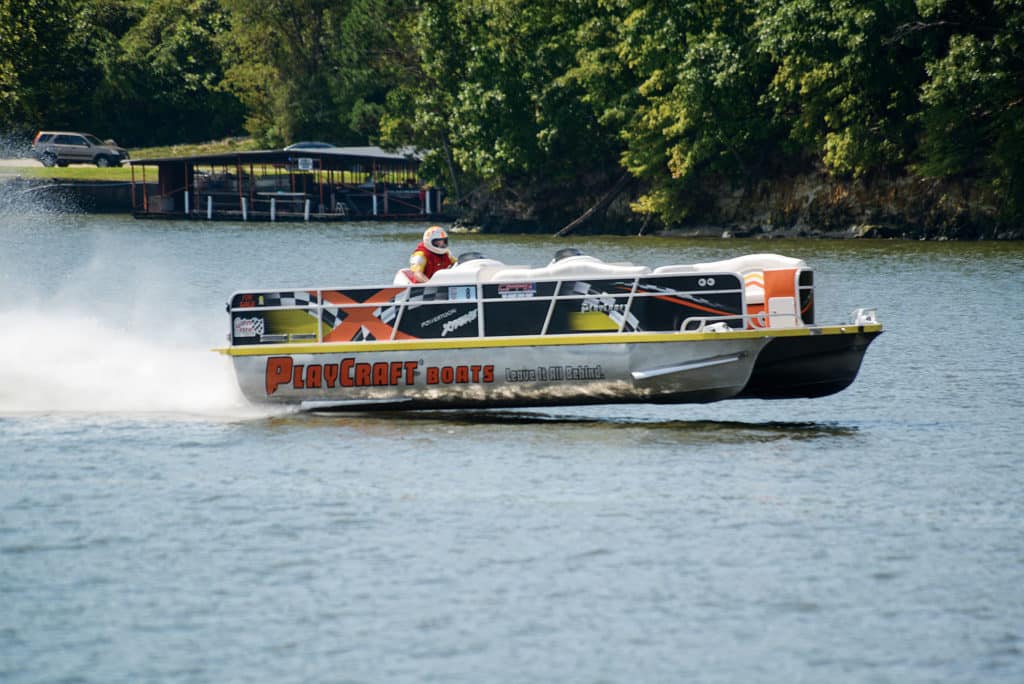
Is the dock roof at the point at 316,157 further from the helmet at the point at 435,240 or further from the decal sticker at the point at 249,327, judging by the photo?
the decal sticker at the point at 249,327

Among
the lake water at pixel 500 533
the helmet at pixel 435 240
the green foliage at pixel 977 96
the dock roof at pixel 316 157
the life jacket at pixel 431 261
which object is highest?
the green foliage at pixel 977 96

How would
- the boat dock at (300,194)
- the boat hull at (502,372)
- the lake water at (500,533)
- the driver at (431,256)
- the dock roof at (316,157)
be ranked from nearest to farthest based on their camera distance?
the lake water at (500,533) < the boat hull at (502,372) < the driver at (431,256) < the dock roof at (316,157) < the boat dock at (300,194)

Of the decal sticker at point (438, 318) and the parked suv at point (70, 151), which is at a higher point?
the parked suv at point (70, 151)

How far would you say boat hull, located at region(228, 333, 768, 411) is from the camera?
18.8 metres

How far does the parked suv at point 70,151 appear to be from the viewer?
95.6m

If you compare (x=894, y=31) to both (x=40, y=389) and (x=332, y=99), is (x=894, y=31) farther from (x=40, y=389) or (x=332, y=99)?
(x=332, y=99)

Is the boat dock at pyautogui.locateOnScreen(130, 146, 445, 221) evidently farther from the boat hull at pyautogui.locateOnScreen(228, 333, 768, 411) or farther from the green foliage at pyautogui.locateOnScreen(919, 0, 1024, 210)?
the boat hull at pyautogui.locateOnScreen(228, 333, 768, 411)

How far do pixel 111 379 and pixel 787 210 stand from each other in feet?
158

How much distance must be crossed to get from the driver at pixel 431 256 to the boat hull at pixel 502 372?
1399 mm

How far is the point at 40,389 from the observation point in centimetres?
2181

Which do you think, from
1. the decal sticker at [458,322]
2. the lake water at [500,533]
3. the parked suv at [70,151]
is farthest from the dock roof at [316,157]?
the decal sticker at [458,322]

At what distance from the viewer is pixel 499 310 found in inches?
754

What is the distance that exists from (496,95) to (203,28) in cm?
4790

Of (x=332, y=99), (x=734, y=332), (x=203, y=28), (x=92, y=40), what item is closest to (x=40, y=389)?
(x=734, y=332)
